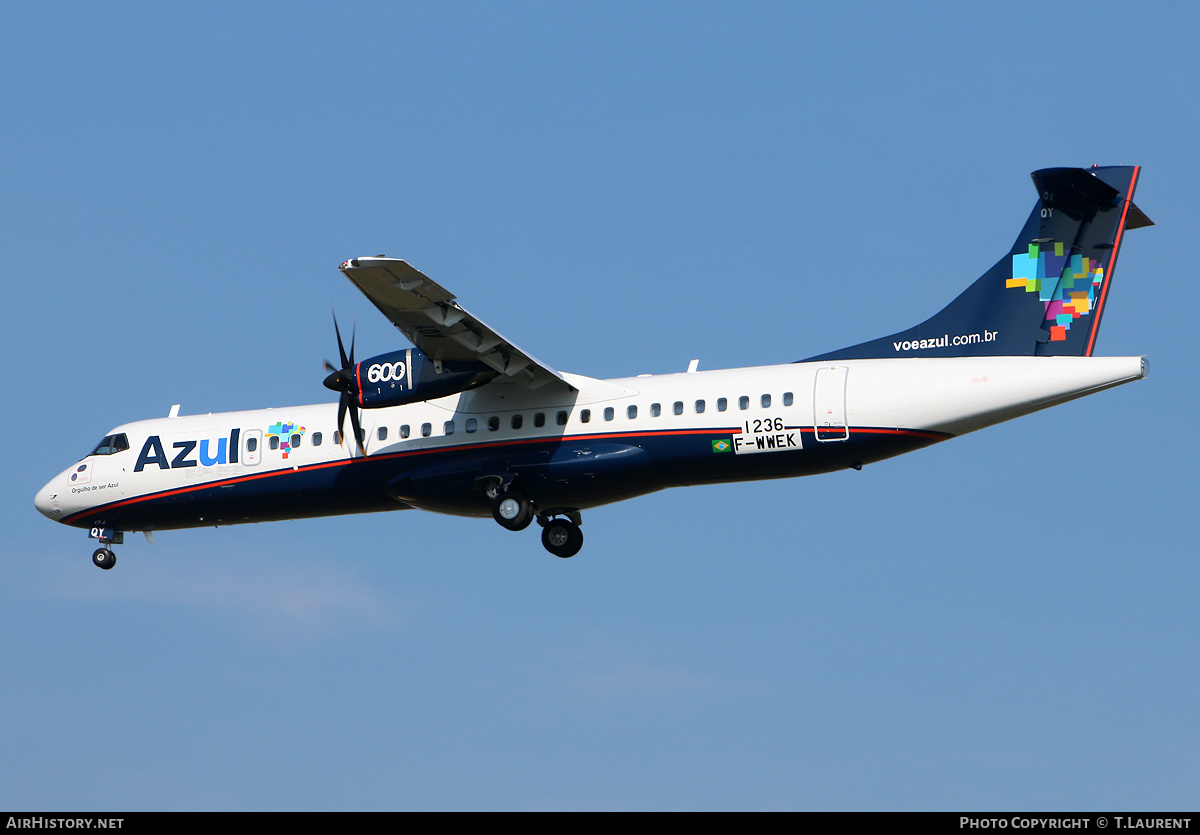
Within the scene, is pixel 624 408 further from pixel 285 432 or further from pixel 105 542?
pixel 105 542

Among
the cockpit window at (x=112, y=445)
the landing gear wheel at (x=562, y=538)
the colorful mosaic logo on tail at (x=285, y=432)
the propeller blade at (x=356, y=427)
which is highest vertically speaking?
the cockpit window at (x=112, y=445)

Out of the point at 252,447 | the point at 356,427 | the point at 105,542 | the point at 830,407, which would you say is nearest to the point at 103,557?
the point at 105,542

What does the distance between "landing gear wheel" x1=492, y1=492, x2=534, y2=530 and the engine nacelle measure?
7.43ft

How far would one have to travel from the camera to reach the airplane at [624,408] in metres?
24.4

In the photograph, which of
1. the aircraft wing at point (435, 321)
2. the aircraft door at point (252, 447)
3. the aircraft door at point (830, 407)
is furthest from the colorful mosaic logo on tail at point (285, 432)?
the aircraft door at point (830, 407)

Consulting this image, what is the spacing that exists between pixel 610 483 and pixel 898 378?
546 cm

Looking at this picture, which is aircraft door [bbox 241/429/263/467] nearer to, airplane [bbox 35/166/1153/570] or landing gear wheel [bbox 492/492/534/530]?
airplane [bbox 35/166/1153/570]

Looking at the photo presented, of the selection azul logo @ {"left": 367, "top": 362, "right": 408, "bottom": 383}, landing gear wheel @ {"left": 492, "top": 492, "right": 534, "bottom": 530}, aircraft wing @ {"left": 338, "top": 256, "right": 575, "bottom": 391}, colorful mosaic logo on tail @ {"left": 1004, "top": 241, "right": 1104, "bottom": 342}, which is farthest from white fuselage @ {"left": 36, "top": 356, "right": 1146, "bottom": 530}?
azul logo @ {"left": 367, "top": 362, "right": 408, "bottom": 383}

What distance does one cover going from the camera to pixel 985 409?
24.2m

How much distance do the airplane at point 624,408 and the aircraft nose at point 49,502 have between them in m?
2.74

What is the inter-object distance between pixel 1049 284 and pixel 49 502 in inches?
817

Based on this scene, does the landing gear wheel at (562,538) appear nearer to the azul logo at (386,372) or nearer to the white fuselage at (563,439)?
the white fuselage at (563,439)

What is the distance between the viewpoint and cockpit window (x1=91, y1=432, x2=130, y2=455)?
30656mm
